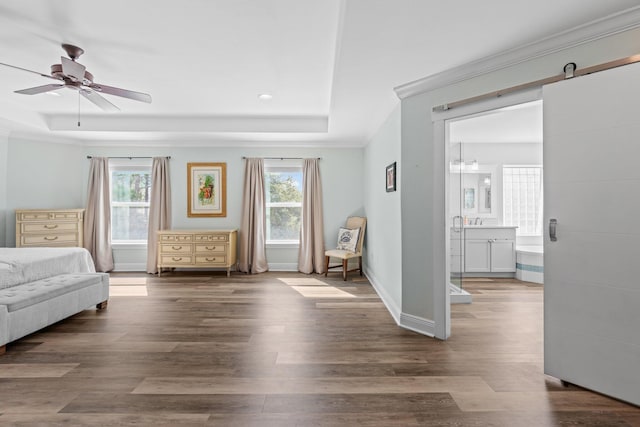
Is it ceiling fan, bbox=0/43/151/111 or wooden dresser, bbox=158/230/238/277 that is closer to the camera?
ceiling fan, bbox=0/43/151/111

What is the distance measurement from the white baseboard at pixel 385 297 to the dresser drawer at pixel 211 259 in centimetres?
240

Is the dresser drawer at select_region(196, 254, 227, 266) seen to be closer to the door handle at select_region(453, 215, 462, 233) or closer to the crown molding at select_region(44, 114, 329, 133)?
the crown molding at select_region(44, 114, 329, 133)

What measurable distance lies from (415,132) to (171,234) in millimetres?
4337

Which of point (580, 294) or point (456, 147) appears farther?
point (456, 147)

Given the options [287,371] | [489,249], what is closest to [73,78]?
[287,371]

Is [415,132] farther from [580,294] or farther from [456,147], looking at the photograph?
[580,294]

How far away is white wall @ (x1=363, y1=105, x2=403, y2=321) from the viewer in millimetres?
3600

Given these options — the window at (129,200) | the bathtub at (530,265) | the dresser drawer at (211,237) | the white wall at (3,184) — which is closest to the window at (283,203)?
the dresser drawer at (211,237)

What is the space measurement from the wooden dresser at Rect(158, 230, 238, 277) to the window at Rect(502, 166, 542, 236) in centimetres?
485

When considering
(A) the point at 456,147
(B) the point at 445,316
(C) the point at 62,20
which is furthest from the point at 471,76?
(C) the point at 62,20

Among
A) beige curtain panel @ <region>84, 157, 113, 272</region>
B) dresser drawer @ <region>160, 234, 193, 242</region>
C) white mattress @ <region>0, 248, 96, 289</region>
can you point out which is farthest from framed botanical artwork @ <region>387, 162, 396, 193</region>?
beige curtain panel @ <region>84, 157, 113, 272</region>

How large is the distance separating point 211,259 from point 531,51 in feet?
16.4

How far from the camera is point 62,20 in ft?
8.33

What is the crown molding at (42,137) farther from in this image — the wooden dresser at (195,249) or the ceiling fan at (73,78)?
the ceiling fan at (73,78)
